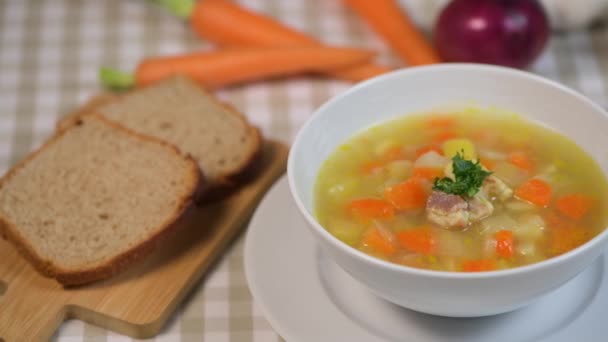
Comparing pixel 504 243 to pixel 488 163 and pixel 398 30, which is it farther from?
pixel 398 30

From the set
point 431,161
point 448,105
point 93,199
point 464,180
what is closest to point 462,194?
point 464,180

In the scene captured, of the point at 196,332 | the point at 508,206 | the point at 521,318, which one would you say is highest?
the point at 508,206

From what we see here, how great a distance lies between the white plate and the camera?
2.58 m

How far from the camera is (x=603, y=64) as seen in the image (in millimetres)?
4094

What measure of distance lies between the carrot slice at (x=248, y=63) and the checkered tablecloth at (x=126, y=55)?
11 cm

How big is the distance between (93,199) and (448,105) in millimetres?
1287

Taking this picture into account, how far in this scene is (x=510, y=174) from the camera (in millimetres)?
2840

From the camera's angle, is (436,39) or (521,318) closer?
(521,318)

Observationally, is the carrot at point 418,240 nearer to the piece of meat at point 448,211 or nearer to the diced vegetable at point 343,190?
the piece of meat at point 448,211

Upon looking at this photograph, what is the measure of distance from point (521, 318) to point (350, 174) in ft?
2.28

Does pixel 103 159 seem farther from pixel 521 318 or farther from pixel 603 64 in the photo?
pixel 603 64

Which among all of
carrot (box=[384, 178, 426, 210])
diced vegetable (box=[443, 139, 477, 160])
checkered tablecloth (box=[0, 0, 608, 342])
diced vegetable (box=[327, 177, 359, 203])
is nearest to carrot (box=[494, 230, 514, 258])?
carrot (box=[384, 178, 426, 210])

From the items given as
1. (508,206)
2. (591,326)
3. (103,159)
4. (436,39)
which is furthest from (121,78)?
(591,326)

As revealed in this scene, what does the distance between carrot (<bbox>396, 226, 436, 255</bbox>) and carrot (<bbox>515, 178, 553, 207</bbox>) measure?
12.8 inches
